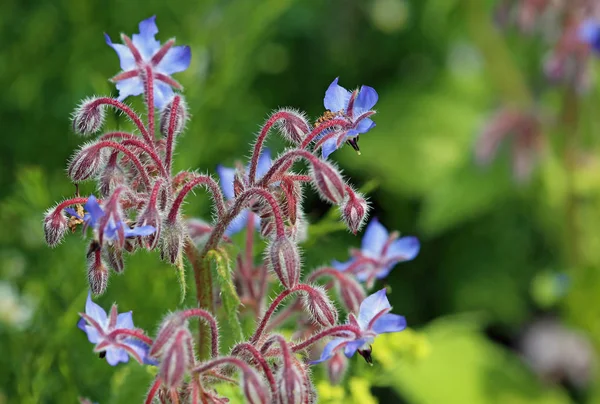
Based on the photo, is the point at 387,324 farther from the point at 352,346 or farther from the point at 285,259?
the point at 285,259

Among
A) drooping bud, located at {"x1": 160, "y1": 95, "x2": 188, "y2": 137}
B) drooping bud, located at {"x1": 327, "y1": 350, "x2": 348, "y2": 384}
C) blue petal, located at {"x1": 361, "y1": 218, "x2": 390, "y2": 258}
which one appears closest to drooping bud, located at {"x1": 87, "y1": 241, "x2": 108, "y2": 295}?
drooping bud, located at {"x1": 160, "y1": 95, "x2": 188, "y2": 137}

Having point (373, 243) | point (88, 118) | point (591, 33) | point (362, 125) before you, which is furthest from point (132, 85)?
point (591, 33)

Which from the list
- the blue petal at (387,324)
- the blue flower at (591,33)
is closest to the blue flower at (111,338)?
the blue petal at (387,324)

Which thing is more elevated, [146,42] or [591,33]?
[591,33]

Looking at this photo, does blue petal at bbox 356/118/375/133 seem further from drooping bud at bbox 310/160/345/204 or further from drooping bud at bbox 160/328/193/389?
drooping bud at bbox 160/328/193/389

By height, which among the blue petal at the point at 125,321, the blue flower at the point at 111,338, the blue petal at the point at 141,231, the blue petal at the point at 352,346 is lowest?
the blue flower at the point at 111,338

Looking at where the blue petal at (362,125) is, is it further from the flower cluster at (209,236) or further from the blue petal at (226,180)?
the blue petal at (226,180)

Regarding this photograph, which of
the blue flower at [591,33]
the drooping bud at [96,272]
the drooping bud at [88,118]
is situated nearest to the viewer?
the drooping bud at [96,272]

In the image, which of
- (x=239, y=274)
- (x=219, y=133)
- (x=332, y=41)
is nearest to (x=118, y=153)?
(x=239, y=274)
